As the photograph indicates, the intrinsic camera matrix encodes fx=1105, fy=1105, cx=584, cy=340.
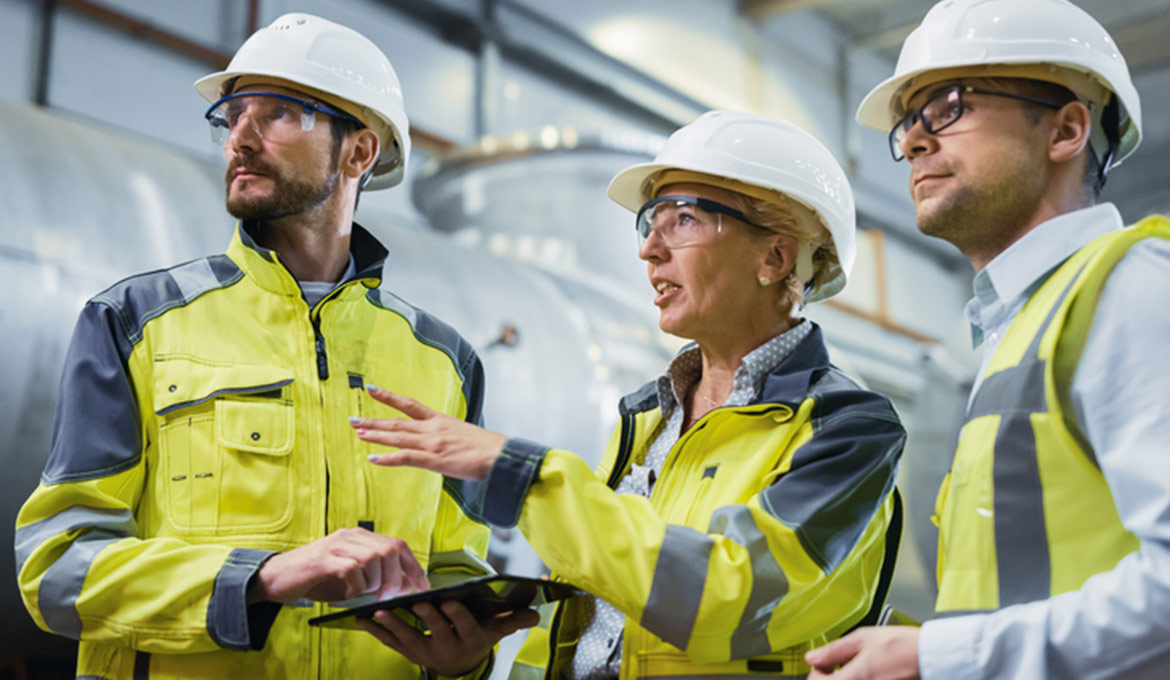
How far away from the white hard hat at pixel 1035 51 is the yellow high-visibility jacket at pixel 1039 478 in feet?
1.11

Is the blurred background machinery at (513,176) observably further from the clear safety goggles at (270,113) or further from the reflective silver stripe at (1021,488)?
the reflective silver stripe at (1021,488)

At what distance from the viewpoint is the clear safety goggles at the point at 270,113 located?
225 centimetres

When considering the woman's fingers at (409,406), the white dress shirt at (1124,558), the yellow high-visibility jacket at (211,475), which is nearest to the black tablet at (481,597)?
the yellow high-visibility jacket at (211,475)

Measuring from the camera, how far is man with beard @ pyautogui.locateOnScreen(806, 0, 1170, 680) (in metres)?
1.35

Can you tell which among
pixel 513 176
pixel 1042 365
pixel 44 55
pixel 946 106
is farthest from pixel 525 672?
pixel 44 55

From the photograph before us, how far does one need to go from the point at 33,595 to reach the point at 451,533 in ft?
2.59

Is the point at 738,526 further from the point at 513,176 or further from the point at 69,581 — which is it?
the point at 513,176

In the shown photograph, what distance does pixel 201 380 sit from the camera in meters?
1.99

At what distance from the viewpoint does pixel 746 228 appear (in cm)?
217

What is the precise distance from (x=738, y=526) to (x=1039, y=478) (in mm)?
462

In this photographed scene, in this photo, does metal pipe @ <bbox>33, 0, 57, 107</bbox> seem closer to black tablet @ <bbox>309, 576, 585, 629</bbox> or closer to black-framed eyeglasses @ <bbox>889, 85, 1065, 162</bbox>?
black tablet @ <bbox>309, 576, 585, 629</bbox>

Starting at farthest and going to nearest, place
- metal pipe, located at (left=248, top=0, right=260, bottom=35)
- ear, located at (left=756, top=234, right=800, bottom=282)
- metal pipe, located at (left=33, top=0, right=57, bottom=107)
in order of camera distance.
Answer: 1. metal pipe, located at (left=248, top=0, right=260, bottom=35)
2. metal pipe, located at (left=33, top=0, right=57, bottom=107)
3. ear, located at (left=756, top=234, right=800, bottom=282)

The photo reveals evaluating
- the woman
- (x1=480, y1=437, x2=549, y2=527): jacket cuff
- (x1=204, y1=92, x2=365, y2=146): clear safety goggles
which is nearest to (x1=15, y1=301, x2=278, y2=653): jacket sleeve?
the woman

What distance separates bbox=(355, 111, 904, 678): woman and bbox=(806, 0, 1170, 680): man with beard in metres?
0.18
